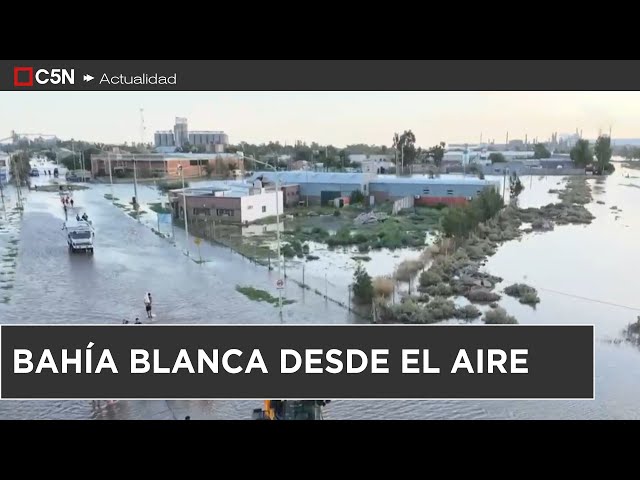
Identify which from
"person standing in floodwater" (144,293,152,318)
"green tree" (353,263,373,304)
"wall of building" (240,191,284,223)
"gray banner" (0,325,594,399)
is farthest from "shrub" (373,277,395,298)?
"gray banner" (0,325,594,399)

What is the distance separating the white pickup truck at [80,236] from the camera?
A: 3.79 metres

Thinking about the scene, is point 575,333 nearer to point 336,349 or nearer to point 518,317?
point 336,349

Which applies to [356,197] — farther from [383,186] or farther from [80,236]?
[80,236]

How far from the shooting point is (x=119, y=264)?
3.73 m

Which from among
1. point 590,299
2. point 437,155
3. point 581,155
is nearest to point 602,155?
point 581,155

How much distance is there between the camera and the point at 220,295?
3602 mm

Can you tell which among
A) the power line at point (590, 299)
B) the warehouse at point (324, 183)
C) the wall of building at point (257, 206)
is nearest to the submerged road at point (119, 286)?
the wall of building at point (257, 206)

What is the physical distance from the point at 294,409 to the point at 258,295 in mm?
1582

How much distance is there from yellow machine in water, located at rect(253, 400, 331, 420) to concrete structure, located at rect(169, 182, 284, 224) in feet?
11.2

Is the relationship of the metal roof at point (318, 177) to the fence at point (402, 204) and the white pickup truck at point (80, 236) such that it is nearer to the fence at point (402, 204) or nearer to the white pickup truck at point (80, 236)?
the fence at point (402, 204)

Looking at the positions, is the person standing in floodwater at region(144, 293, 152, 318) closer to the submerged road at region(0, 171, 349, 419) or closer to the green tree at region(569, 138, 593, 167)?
the submerged road at region(0, 171, 349, 419)

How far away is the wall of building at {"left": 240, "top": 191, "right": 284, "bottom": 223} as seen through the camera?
219 inches

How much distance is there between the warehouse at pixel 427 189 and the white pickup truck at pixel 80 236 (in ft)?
16.2

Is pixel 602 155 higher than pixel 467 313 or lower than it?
higher
